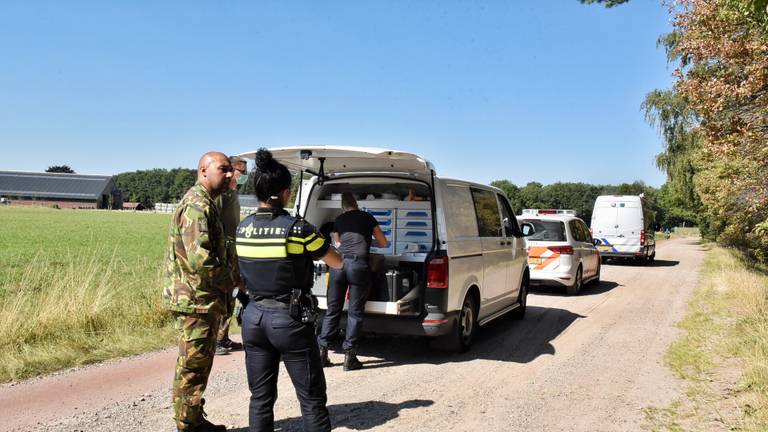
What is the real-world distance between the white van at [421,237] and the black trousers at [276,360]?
2569mm

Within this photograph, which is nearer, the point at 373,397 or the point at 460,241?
the point at 373,397

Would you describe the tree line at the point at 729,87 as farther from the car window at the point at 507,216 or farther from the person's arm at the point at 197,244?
the person's arm at the point at 197,244

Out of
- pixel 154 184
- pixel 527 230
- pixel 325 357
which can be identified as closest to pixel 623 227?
pixel 527 230

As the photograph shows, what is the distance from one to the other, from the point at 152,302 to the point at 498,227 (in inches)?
187

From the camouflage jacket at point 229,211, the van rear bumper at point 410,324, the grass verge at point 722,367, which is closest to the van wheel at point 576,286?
the grass verge at point 722,367

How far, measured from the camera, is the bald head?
3797 mm

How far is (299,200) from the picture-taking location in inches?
280

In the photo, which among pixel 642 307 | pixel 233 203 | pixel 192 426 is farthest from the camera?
pixel 642 307

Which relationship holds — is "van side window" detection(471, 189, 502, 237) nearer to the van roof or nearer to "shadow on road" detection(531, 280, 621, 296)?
the van roof

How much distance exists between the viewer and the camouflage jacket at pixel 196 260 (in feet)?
11.9

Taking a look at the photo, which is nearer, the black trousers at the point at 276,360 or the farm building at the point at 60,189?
the black trousers at the point at 276,360

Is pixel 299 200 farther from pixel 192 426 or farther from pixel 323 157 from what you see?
pixel 192 426

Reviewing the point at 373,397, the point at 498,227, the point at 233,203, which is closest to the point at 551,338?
the point at 498,227

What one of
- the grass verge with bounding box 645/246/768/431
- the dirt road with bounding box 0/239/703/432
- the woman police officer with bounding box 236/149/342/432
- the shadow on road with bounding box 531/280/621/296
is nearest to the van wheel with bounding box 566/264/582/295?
the shadow on road with bounding box 531/280/621/296
